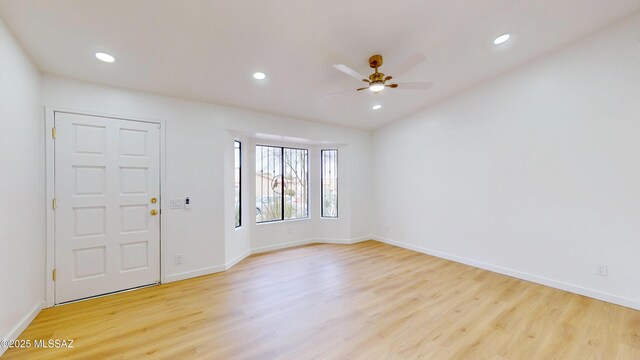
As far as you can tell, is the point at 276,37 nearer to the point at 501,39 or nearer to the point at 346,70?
the point at 346,70

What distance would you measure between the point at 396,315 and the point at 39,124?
4188mm

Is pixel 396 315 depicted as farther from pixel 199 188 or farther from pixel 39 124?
pixel 39 124

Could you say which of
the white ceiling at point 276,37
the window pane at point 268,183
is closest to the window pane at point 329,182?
the window pane at point 268,183

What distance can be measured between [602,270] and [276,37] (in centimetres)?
444

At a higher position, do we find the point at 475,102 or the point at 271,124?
the point at 475,102

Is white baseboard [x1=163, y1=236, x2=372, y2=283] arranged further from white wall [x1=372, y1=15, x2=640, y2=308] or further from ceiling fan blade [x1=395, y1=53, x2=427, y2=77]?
ceiling fan blade [x1=395, y1=53, x2=427, y2=77]

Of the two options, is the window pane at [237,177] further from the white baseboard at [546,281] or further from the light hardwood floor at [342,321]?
the white baseboard at [546,281]

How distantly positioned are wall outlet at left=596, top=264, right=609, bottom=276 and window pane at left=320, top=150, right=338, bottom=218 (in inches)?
151

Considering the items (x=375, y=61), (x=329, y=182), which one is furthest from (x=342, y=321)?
(x=329, y=182)

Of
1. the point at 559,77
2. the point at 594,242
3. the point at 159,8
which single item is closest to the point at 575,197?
the point at 594,242

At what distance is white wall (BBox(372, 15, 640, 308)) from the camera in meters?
2.64

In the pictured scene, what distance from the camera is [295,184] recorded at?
5094mm

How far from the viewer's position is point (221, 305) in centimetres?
261

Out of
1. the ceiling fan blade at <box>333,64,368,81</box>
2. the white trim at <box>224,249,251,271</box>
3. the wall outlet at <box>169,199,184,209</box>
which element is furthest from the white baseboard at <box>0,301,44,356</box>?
the ceiling fan blade at <box>333,64,368,81</box>
